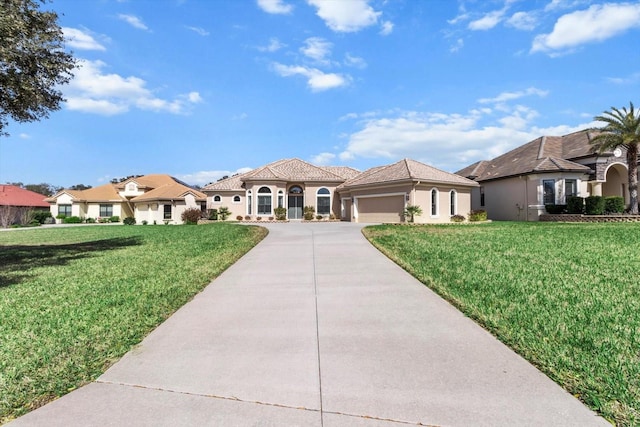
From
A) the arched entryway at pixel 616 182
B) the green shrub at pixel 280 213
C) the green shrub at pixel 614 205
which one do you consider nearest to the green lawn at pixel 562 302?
the green shrub at pixel 614 205

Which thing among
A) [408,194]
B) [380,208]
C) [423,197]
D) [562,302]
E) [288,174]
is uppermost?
[288,174]

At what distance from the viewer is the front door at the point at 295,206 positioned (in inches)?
1368

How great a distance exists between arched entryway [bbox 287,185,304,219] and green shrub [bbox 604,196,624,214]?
24.1m

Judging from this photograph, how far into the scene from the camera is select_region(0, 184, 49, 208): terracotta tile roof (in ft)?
159

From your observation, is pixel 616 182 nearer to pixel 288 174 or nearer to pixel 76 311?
pixel 288 174

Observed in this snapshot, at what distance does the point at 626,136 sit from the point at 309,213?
24665mm

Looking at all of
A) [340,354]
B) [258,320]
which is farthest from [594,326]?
[258,320]

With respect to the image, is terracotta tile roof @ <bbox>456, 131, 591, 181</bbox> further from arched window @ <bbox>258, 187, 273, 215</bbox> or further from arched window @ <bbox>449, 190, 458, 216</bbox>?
arched window @ <bbox>258, 187, 273, 215</bbox>

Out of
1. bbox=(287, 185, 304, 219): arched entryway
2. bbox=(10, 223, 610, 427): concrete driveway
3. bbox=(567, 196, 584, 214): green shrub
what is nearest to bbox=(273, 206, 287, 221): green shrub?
bbox=(287, 185, 304, 219): arched entryway

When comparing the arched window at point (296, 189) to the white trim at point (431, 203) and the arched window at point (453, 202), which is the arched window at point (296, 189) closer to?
the white trim at point (431, 203)

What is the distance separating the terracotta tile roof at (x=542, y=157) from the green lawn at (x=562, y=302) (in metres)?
17.4

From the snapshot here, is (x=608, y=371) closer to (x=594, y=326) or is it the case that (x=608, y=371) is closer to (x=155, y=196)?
(x=594, y=326)

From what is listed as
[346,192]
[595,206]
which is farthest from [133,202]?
[595,206]

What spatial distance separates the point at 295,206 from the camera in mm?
34906
